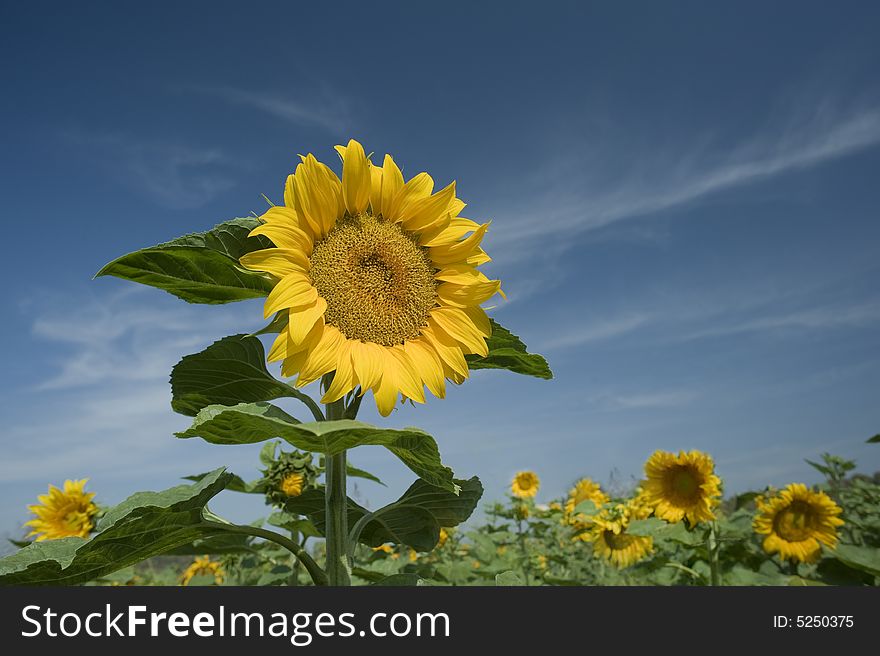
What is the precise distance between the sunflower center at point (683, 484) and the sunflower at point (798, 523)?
3.59 ft

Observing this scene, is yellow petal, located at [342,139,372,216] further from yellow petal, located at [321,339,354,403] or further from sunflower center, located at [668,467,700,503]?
sunflower center, located at [668,467,700,503]

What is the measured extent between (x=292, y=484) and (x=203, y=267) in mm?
2365

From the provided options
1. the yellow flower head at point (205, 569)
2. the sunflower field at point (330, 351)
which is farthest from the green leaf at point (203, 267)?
the yellow flower head at point (205, 569)

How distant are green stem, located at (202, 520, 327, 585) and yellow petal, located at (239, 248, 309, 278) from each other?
660mm

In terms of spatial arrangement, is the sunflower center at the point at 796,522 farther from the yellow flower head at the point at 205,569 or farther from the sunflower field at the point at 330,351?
the yellow flower head at the point at 205,569

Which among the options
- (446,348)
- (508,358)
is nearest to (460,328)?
(446,348)

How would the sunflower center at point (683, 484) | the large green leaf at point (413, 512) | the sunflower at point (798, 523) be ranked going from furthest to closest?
the sunflower at point (798, 523), the sunflower center at point (683, 484), the large green leaf at point (413, 512)

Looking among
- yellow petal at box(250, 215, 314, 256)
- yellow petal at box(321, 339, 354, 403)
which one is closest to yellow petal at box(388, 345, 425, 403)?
yellow petal at box(321, 339, 354, 403)

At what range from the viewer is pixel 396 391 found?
1.66 m

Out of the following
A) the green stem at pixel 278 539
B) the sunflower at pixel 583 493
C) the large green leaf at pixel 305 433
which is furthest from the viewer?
the sunflower at pixel 583 493

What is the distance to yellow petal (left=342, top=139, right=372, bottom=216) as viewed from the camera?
1.78 meters

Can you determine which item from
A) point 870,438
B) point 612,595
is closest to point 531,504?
point 870,438

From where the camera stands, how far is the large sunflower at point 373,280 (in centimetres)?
164

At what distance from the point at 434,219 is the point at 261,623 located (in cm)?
115
